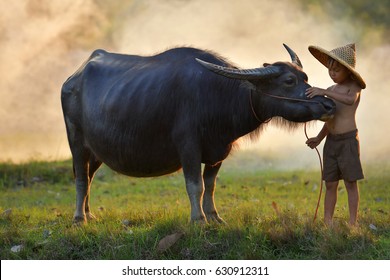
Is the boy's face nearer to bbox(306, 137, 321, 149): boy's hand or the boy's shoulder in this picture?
the boy's shoulder

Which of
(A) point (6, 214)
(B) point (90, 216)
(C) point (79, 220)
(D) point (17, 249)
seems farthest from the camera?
(A) point (6, 214)

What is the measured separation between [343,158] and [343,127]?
0.92ft

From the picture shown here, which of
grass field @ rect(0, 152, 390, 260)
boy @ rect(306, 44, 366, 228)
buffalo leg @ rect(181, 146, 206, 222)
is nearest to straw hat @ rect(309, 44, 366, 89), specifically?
boy @ rect(306, 44, 366, 228)

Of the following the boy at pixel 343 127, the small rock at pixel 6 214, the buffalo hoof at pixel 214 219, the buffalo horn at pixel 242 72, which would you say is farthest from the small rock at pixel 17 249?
the boy at pixel 343 127

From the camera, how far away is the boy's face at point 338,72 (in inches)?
218

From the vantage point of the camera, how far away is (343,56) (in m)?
5.55

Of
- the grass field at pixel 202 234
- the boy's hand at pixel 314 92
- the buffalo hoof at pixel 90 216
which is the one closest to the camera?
the grass field at pixel 202 234

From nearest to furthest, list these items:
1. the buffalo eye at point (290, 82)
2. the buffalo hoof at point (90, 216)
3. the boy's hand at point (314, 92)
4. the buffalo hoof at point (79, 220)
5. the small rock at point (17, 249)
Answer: the boy's hand at point (314, 92)
the buffalo eye at point (290, 82)
the small rock at point (17, 249)
the buffalo hoof at point (79, 220)
the buffalo hoof at point (90, 216)

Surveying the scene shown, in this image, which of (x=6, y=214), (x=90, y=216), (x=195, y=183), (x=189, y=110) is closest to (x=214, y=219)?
(x=195, y=183)

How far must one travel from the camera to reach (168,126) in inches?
230

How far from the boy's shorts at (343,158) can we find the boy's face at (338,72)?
50 centimetres

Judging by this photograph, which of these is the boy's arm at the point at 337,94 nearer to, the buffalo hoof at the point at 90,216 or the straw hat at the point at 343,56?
the straw hat at the point at 343,56

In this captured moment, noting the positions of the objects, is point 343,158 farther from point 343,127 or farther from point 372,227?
point 372,227
